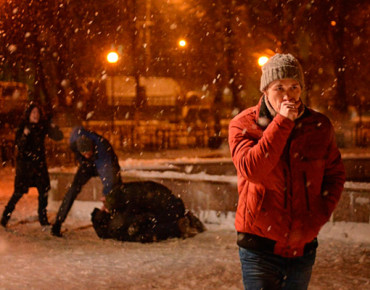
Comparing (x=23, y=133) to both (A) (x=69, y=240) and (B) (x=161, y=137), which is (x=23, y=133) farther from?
(B) (x=161, y=137)

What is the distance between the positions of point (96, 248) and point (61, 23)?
13.6 metres

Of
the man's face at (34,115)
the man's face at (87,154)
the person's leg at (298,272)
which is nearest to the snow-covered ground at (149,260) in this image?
the man's face at (87,154)

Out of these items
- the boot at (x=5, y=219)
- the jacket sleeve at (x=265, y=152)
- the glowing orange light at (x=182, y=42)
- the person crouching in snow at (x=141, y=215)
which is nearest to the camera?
the jacket sleeve at (x=265, y=152)

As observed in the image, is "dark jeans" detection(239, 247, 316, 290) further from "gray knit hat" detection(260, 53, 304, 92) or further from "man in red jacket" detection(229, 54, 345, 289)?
"gray knit hat" detection(260, 53, 304, 92)

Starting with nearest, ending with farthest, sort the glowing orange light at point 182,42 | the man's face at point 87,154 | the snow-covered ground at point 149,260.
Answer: the snow-covered ground at point 149,260 → the man's face at point 87,154 → the glowing orange light at point 182,42

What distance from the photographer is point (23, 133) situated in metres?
7.30

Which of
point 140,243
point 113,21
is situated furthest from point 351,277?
point 113,21

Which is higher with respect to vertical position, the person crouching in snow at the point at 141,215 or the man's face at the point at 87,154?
the man's face at the point at 87,154

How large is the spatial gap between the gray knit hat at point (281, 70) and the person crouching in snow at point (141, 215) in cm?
417

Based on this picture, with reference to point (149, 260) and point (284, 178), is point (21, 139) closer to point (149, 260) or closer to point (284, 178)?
point (149, 260)

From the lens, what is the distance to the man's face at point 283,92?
2410 millimetres

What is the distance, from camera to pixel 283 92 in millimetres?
2430

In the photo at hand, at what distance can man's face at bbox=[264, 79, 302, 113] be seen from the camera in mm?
2410

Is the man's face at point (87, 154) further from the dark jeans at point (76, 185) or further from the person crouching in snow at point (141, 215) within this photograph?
the person crouching in snow at point (141, 215)
